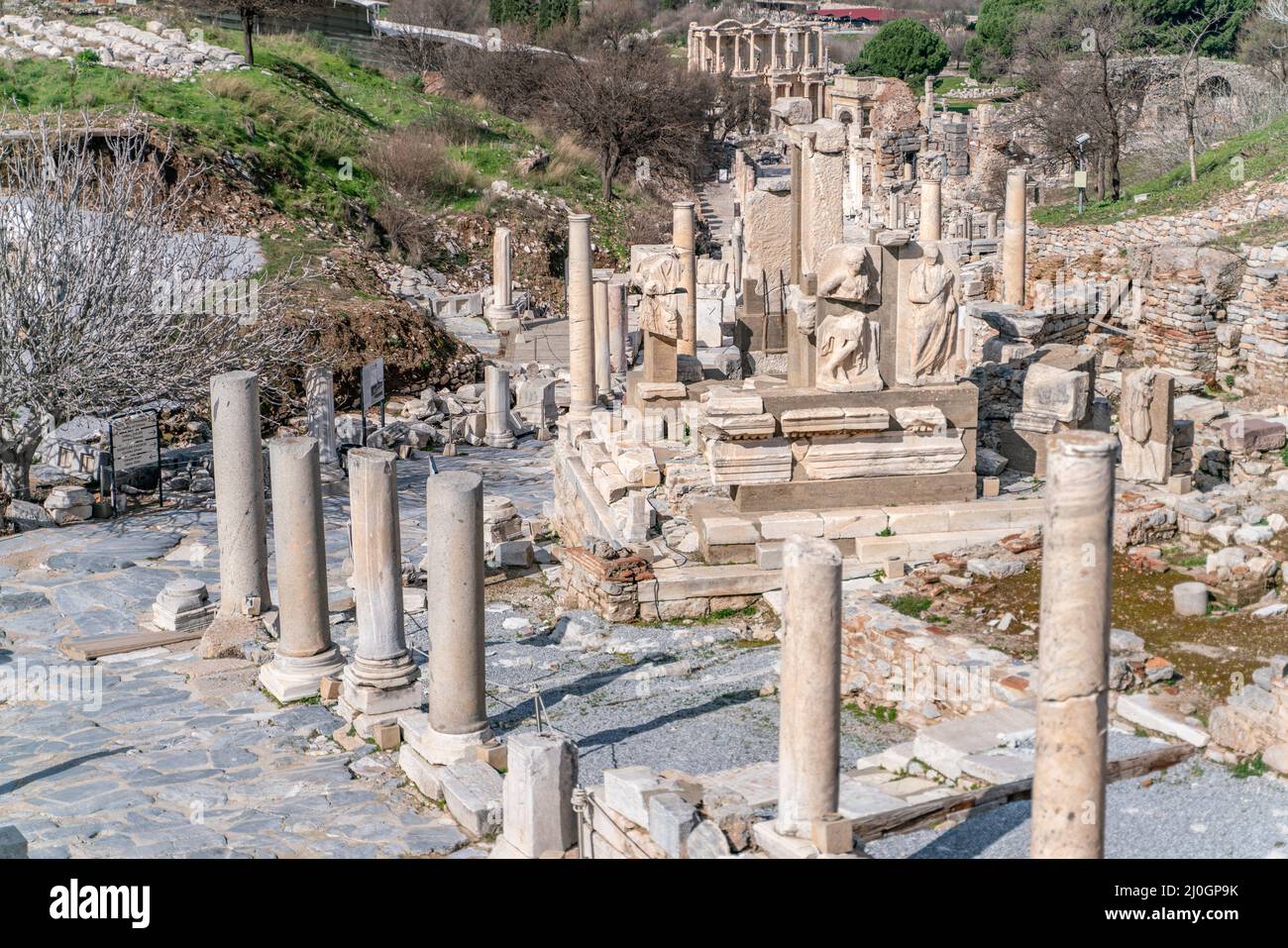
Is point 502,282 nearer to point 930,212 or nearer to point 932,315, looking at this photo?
point 930,212

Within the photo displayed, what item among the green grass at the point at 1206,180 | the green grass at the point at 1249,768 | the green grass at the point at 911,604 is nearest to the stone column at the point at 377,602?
the green grass at the point at 911,604

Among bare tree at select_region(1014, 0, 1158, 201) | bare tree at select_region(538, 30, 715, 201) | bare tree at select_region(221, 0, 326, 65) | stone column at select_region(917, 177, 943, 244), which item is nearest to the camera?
stone column at select_region(917, 177, 943, 244)

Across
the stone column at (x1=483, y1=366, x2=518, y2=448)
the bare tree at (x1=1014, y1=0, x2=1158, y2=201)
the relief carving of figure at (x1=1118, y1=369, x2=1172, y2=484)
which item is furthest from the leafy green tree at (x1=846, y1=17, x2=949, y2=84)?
the relief carving of figure at (x1=1118, y1=369, x2=1172, y2=484)

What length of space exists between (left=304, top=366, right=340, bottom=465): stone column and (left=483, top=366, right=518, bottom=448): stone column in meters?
2.77

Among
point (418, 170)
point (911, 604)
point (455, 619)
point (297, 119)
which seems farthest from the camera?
point (418, 170)

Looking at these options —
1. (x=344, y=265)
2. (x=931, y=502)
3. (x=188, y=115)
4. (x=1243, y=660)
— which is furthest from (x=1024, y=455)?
(x=188, y=115)

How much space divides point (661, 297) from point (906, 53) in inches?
2219

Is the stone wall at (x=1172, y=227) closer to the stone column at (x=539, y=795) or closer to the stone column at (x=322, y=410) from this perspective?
the stone column at (x=322, y=410)

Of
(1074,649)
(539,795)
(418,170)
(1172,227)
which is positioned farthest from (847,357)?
(418,170)

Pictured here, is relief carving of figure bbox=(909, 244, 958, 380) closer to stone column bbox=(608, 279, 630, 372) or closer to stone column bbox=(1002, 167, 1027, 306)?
stone column bbox=(1002, 167, 1027, 306)

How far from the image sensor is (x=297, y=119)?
113 feet

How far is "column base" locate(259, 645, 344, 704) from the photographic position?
1197 cm

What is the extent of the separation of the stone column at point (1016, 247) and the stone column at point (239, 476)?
11922 mm

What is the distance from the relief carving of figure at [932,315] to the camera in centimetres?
1429
